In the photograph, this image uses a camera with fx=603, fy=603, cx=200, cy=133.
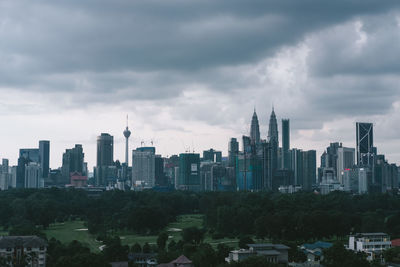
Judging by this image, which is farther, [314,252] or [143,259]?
[314,252]

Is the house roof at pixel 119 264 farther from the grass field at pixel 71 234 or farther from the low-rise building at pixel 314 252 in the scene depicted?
the low-rise building at pixel 314 252

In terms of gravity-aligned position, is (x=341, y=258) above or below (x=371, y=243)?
above

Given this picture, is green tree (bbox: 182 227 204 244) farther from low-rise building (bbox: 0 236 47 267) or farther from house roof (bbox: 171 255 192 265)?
low-rise building (bbox: 0 236 47 267)

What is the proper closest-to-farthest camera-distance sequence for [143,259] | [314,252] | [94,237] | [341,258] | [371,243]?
1. [341,258]
2. [143,259]
3. [314,252]
4. [371,243]
5. [94,237]

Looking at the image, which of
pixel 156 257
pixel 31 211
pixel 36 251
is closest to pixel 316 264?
pixel 156 257

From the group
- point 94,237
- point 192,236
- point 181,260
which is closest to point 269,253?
point 181,260

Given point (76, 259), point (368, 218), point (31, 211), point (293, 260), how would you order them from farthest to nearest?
point (31, 211)
point (368, 218)
point (293, 260)
point (76, 259)

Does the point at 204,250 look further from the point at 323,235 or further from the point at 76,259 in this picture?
the point at 323,235

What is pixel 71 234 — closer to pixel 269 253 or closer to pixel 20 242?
pixel 20 242
